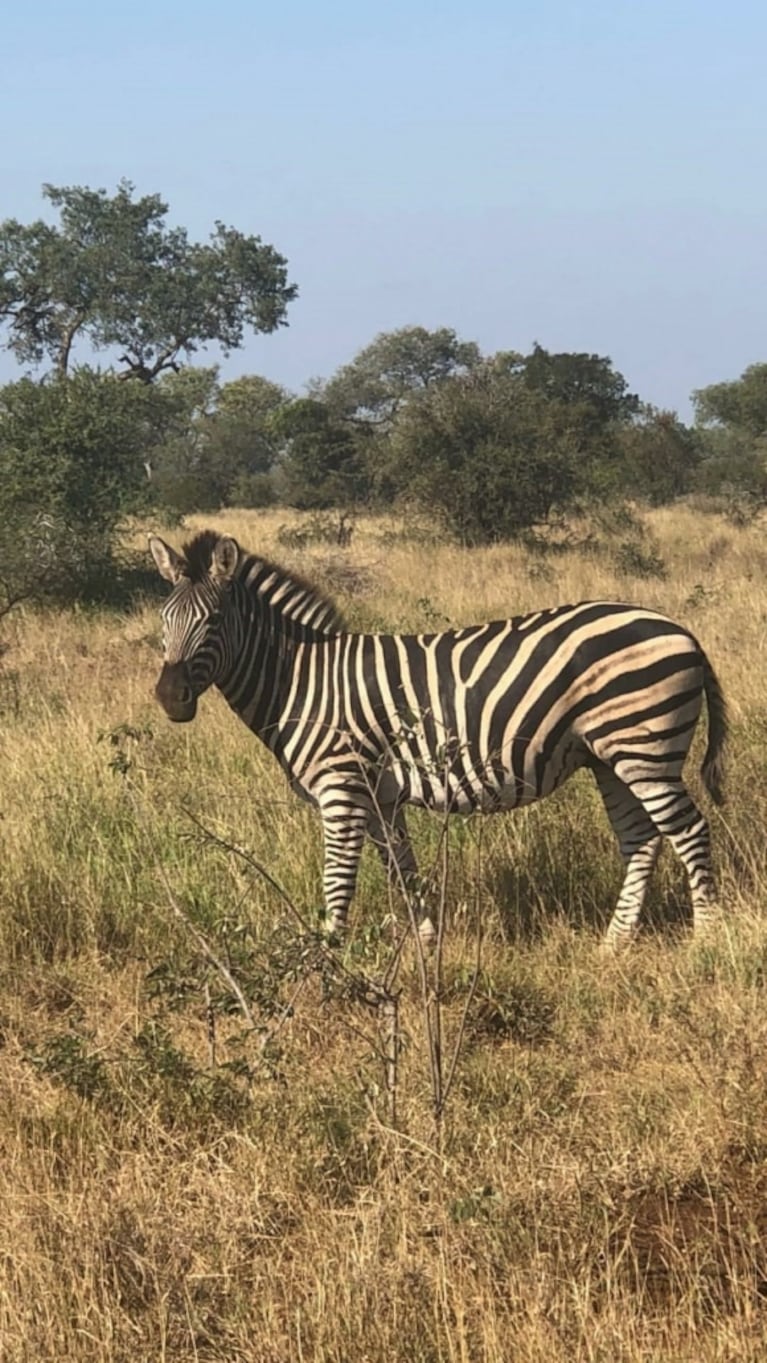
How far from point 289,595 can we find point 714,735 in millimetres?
2116

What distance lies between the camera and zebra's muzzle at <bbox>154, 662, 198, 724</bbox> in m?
5.27

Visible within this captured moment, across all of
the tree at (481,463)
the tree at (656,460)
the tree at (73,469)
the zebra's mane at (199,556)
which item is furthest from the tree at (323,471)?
the zebra's mane at (199,556)

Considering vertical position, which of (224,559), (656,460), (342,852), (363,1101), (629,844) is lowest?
(363,1101)

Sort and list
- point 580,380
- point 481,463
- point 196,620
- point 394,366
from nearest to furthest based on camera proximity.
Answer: point 196,620 < point 481,463 < point 580,380 < point 394,366

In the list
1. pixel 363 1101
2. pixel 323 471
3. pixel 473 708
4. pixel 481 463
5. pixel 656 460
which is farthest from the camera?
pixel 323 471

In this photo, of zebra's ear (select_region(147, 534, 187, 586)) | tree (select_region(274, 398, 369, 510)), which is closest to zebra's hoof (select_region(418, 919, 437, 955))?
zebra's ear (select_region(147, 534, 187, 586))

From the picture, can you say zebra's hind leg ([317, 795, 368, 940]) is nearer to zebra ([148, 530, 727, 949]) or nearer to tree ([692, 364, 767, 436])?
zebra ([148, 530, 727, 949])

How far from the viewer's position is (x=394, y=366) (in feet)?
208

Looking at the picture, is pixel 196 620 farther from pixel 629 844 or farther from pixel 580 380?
pixel 580 380

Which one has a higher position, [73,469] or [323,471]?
[323,471]

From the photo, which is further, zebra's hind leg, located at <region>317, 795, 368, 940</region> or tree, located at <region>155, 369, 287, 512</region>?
tree, located at <region>155, 369, 287, 512</region>

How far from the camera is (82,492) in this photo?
1602cm

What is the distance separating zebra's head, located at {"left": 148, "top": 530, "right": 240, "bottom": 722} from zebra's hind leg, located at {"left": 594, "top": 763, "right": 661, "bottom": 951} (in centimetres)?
183

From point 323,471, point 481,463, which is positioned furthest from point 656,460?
point 481,463
